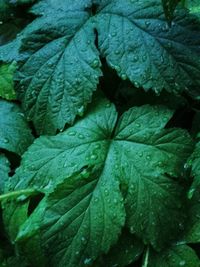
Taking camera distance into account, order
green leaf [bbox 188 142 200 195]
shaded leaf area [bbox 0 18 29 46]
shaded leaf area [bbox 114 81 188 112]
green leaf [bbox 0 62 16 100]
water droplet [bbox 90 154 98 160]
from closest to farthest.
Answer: green leaf [bbox 188 142 200 195] < water droplet [bbox 90 154 98 160] < shaded leaf area [bbox 114 81 188 112] < green leaf [bbox 0 62 16 100] < shaded leaf area [bbox 0 18 29 46]

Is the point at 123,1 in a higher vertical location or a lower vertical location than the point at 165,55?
higher

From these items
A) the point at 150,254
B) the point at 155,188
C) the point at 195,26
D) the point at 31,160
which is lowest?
the point at 150,254

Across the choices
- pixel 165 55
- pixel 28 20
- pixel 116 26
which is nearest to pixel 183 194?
pixel 165 55

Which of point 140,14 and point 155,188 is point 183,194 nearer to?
point 155,188

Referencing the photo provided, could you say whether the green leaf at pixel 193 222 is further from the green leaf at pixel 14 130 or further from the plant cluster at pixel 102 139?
the green leaf at pixel 14 130

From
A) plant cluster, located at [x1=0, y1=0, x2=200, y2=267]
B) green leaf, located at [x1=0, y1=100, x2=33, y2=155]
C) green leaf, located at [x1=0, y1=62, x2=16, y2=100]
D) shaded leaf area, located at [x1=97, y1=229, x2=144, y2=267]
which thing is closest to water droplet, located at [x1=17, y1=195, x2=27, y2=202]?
plant cluster, located at [x1=0, y1=0, x2=200, y2=267]

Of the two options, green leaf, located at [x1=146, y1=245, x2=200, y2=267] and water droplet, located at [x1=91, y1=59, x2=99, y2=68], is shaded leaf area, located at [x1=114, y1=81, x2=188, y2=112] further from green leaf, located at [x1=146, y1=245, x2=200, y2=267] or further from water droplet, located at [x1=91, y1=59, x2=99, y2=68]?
green leaf, located at [x1=146, y1=245, x2=200, y2=267]
